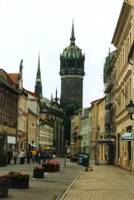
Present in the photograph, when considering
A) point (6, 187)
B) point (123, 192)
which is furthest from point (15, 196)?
point (123, 192)

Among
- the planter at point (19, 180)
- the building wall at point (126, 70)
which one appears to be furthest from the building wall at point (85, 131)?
the planter at point (19, 180)

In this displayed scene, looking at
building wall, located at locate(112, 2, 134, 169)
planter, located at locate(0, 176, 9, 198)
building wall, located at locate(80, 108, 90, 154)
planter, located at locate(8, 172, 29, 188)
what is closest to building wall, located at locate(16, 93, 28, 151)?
building wall, located at locate(112, 2, 134, 169)

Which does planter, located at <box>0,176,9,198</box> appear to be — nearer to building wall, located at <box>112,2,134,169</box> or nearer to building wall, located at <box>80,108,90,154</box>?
building wall, located at <box>112,2,134,169</box>

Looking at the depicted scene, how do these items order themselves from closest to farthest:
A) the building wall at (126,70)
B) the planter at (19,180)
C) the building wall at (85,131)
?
the planter at (19,180) < the building wall at (126,70) < the building wall at (85,131)

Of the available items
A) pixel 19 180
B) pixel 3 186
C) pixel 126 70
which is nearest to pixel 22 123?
pixel 126 70

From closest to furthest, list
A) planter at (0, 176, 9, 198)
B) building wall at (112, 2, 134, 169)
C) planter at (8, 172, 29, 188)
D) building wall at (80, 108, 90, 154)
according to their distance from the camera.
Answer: planter at (0, 176, 9, 198), planter at (8, 172, 29, 188), building wall at (112, 2, 134, 169), building wall at (80, 108, 90, 154)

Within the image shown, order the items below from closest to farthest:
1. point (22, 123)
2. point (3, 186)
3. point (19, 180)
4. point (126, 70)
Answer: point (3, 186) → point (19, 180) → point (126, 70) → point (22, 123)

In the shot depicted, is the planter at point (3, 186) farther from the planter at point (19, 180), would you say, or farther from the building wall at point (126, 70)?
the building wall at point (126, 70)

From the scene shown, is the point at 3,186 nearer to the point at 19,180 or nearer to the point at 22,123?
the point at 19,180

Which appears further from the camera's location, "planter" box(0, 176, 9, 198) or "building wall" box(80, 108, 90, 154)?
"building wall" box(80, 108, 90, 154)

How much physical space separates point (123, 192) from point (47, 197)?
3.68 meters

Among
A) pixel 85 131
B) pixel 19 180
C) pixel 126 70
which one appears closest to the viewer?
pixel 19 180

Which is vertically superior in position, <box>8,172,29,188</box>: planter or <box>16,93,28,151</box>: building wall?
<box>16,93,28,151</box>: building wall

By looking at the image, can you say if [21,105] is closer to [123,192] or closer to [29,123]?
[29,123]
